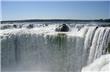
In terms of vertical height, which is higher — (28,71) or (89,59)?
(89,59)

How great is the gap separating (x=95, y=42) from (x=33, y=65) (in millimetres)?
3056

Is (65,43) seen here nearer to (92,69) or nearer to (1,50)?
(1,50)

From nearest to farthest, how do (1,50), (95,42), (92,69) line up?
(92,69) < (95,42) < (1,50)

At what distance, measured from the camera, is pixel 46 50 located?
10195 mm

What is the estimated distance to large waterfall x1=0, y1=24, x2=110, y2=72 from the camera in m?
9.36

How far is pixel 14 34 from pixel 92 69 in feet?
20.5

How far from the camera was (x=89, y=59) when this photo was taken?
863 centimetres

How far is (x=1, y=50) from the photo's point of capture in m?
9.98

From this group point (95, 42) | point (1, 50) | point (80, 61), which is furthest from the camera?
point (1, 50)

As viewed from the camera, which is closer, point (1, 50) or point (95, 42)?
point (95, 42)

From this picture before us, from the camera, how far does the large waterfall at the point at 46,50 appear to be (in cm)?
936

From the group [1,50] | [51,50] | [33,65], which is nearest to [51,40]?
[51,50]

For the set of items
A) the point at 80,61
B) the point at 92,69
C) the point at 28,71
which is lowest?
the point at 28,71

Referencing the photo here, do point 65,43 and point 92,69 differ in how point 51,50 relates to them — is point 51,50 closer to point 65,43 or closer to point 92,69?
point 65,43
